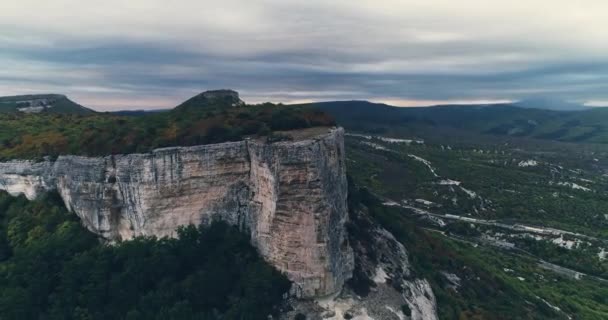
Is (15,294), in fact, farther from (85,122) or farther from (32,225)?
(85,122)

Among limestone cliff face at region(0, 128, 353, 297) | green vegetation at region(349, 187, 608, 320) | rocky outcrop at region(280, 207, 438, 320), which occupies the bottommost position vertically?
green vegetation at region(349, 187, 608, 320)

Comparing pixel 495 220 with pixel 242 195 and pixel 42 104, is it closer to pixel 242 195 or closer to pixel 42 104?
pixel 242 195

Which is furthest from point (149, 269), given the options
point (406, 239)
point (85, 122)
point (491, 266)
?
point (491, 266)

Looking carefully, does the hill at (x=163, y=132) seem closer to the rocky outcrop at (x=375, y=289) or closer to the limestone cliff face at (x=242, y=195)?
the limestone cliff face at (x=242, y=195)

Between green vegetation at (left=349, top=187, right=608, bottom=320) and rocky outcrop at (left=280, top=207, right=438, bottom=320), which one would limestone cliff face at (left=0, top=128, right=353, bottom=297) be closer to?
rocky outcrop at (left=280, top=207, right=438, bottom=320)

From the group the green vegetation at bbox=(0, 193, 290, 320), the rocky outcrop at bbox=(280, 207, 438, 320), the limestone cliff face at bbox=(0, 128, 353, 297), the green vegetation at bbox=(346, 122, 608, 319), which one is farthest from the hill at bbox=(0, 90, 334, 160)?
the green vegetation at bbox=(346, 122, 608, 319)
